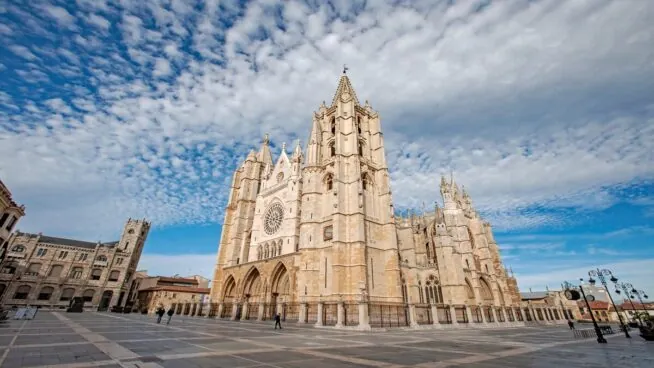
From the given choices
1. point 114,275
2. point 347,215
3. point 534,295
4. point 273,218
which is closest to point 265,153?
point 273,218

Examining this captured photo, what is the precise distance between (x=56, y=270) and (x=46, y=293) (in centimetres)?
338

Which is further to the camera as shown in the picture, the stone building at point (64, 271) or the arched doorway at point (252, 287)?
the stone building at point (64, 271)

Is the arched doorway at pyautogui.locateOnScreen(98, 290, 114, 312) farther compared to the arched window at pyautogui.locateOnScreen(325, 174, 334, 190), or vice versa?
the arched doorway at pyautogui.locateOnScreen(98, 290, 114, 312)

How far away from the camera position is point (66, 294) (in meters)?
41.8

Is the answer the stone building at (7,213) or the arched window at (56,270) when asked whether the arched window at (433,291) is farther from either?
the arched window at (56,270)

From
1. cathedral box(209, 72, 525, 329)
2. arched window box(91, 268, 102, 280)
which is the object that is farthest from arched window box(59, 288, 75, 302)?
cathedral box(209, 72, 525, 329)

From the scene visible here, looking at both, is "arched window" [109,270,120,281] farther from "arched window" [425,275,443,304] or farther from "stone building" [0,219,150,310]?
"arched window" [425,275,443,304]

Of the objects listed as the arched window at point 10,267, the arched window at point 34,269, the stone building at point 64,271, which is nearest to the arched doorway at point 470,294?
the stone building at point 64,271

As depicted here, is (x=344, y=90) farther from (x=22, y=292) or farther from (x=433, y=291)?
(x=22, y=292)

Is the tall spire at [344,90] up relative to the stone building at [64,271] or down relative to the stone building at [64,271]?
up

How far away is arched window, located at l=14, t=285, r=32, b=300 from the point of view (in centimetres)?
Result: 3861

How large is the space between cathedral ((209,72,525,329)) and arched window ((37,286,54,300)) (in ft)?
90.4

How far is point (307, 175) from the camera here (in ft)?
97.2

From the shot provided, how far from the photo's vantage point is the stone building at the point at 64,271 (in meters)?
39.1
